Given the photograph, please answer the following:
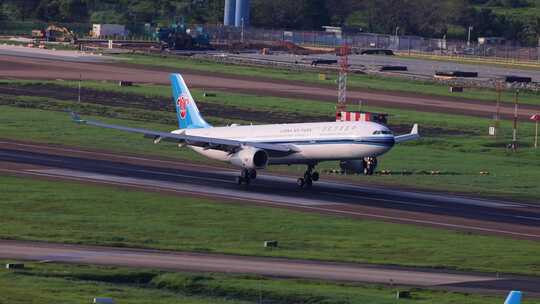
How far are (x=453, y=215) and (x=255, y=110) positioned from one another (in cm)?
5951

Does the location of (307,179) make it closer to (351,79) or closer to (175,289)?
(175,289)

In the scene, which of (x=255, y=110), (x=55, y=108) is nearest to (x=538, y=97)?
(x=255, y=110)

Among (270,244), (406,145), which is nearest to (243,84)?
(406,145)

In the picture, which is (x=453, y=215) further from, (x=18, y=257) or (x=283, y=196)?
(x=18, y=257)

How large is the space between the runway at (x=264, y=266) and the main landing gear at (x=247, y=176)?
80.4ft

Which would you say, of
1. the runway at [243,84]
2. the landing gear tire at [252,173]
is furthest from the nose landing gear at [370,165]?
the runway at [243,84]

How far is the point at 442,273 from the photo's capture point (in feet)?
175

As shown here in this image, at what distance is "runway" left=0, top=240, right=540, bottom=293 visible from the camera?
1988 inches

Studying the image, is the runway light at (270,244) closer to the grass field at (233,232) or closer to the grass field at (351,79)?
the grass field at (233,232)

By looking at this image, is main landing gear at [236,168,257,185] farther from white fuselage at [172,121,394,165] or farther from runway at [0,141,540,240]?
white fuselage at [172,121,394,165]

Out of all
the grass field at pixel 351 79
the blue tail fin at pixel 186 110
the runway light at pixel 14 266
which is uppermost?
the blue tail fin at pixel 186 110

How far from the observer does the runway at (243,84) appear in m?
140

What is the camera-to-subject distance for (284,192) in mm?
78625

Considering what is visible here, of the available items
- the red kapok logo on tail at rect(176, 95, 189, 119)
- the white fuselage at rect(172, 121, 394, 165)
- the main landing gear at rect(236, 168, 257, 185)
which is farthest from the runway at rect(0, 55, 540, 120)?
the main landing gear at rect(236, 168, 257, 185)
